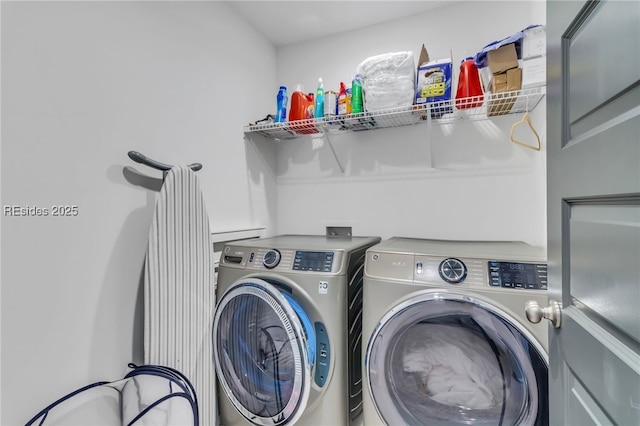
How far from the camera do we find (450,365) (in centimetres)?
123

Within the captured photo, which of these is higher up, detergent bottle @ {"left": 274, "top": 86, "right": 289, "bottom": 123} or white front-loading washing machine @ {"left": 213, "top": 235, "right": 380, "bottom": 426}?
detergent bottle @ {"left": 274, "top": 86, "right": 289, "bottom": 123}

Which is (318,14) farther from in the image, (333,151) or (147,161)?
(147,161)

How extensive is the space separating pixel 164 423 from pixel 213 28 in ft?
6.21

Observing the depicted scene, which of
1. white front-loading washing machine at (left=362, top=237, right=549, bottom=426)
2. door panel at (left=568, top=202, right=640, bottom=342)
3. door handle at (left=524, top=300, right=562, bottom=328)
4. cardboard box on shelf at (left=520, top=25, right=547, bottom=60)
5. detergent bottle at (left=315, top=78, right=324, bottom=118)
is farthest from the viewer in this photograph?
detergent bottle at (left=315, top=78, right=324, bottom=118)

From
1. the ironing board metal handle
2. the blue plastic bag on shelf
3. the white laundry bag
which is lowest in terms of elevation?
the white laundry bag

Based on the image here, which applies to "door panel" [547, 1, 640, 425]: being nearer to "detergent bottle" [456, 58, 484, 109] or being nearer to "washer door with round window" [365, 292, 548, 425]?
"washer door with round window" [365, 292, 548, 425]

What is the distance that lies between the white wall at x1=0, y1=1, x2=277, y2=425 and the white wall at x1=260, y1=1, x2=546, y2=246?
78 centimetres

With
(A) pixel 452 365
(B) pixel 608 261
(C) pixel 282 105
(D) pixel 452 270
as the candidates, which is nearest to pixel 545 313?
(B) pixel 608 261

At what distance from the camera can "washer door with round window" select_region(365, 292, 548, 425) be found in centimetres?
108

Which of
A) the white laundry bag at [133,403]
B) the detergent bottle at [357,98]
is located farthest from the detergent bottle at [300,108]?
the white laundry bag at [133,403]

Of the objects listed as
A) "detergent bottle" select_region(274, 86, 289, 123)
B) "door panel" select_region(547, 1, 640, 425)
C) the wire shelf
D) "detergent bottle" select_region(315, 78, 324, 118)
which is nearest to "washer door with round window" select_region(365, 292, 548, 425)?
"door panel" select_region(547, 1, 640, 425)

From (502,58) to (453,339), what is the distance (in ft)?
4.20

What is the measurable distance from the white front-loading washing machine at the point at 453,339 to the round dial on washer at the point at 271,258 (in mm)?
424

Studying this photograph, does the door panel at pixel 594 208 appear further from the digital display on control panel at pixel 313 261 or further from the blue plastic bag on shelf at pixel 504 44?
the digital display on control panel at pixel 313 261
